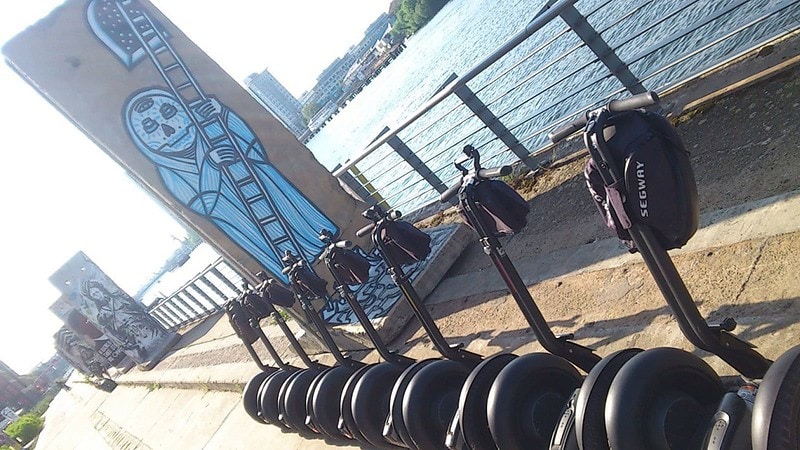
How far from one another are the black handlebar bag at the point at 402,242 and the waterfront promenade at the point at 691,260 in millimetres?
1058

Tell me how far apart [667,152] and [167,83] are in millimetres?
7612

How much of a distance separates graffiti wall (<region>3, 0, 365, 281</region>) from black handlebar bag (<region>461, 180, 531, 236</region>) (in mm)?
5771

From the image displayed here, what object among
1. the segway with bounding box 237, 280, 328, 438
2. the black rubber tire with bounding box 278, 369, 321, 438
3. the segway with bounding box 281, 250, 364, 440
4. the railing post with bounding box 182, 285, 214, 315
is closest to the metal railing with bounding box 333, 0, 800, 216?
the segway with bounding box 281, 250, 364, 440

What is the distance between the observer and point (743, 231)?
3.63 metres

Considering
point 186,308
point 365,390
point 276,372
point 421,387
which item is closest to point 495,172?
point 421,387

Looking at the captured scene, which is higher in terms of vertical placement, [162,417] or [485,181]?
[485,181]

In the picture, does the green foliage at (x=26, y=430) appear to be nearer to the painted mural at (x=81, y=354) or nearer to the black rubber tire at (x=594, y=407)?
the painted mural at (x=81, y=354)

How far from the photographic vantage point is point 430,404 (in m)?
3.76

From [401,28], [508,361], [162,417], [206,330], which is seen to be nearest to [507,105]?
[206,330]

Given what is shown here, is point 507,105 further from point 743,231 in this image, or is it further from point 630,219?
point 630,219

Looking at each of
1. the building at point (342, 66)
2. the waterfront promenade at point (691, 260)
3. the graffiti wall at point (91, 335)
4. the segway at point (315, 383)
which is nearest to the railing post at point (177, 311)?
the graffiti wall at point (91, 335)

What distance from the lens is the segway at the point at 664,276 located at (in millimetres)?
2307

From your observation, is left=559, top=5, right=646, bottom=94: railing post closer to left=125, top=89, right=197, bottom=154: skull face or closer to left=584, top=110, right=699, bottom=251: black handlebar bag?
left=584, top=110, right=699, bottom=251: black handlebar bag

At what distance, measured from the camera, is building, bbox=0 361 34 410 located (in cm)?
5645
